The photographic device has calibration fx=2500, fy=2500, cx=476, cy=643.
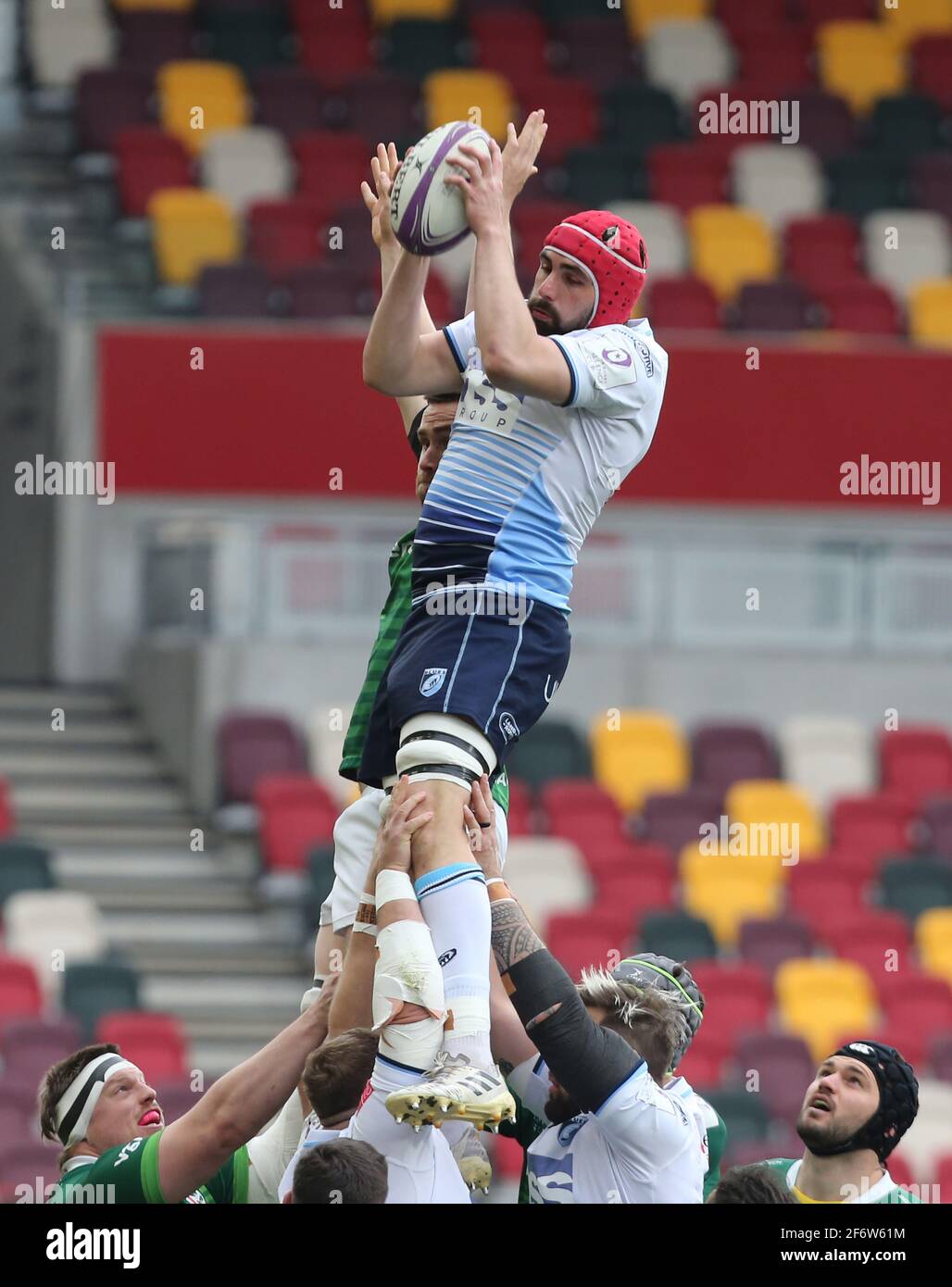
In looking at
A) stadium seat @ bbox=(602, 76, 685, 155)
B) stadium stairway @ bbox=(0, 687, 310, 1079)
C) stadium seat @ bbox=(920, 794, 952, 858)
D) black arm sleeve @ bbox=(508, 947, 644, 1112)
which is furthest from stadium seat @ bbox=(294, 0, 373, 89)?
black arm sleeve @ bbox=(508, 947, 644, 1112)

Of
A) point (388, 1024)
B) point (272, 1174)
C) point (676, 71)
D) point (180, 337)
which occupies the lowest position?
point (272, 1174)

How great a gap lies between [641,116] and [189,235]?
333 cm

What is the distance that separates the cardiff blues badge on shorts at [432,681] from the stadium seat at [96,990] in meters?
5.68

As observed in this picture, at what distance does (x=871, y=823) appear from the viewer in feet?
39.0

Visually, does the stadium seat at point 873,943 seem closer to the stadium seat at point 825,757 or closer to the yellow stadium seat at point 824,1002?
the yellow stadium seat at point 824,1002

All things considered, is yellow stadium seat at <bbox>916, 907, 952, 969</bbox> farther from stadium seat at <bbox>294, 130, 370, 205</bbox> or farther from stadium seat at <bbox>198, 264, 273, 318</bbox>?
stadium seat at <bbox>294, 130, 370, 205</bbox>

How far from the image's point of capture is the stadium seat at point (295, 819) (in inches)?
435

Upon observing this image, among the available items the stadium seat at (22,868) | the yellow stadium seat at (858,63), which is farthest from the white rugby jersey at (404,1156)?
the yellow stadium seat at (858,63)

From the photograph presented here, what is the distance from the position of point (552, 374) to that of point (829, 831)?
8.03 m

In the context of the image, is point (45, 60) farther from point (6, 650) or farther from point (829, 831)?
point (829, 831)

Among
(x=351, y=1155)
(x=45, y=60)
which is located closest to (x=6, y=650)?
(x=45, y=60)

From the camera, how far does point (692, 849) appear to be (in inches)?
448

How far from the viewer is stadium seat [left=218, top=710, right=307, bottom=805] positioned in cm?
1157

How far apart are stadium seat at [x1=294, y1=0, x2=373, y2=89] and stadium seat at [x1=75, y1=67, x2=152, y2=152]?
1196mm
